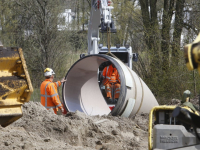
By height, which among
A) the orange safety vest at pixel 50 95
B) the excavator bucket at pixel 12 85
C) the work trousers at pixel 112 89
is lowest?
the work trousers at pixel 112 89

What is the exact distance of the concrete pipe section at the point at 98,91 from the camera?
8.51 meters

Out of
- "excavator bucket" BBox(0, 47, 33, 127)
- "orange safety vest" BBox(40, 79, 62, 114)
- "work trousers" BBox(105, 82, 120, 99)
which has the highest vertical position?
"excavator bucket" BBox(0, 47, 33, 127)

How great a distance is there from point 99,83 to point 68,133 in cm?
552

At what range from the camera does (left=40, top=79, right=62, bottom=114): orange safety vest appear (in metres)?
8.01

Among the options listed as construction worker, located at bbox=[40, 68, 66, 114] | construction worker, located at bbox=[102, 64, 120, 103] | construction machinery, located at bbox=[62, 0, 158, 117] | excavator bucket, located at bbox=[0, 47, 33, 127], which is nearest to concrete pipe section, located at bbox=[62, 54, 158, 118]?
construction machinery, located at bbox=[62, 0, 158, 117]

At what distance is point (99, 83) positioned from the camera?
11844 mm

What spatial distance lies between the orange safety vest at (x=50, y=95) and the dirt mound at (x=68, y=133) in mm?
428

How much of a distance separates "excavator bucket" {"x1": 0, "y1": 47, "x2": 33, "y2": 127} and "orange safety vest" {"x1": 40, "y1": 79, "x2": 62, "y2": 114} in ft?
12.3

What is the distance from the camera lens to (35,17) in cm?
1522

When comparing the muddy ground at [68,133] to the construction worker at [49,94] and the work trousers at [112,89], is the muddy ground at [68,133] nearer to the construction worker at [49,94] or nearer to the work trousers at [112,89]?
the construction worker at [49,94]

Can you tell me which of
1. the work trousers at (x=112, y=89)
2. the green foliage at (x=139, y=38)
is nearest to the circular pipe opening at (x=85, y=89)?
the work trousers at (x=112, y=89)

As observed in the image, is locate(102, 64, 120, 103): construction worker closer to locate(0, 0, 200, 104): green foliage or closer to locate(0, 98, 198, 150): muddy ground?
locate(0, 0, 200, 104): green foliage

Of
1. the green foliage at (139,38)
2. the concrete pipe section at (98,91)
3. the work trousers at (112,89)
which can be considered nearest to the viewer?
the concrete pipe section at (98,91)

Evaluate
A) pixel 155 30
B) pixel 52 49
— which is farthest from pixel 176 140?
pixel 52 49
